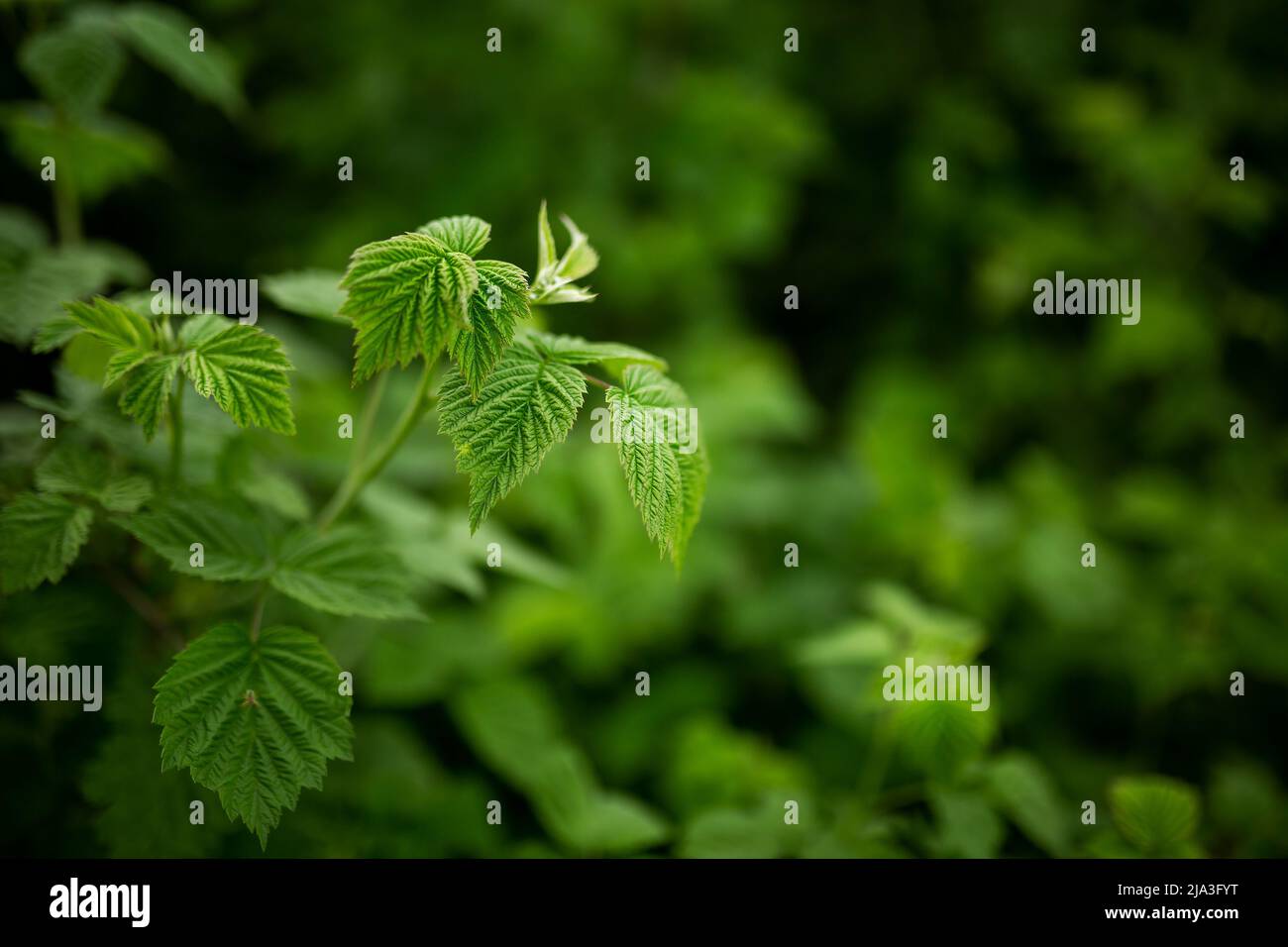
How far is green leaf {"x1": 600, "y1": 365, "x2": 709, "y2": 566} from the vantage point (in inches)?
→ 41.3

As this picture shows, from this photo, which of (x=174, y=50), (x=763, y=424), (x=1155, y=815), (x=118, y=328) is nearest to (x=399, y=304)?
(x=118, y=328)

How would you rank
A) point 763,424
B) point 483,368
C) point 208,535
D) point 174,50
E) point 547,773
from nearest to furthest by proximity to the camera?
1. point 483,368
2. point 208,535
3. point 174,50
4. point 547,773
5. point 763,424

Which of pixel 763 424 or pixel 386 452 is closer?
pixel 386 452

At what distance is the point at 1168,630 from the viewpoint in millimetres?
2584

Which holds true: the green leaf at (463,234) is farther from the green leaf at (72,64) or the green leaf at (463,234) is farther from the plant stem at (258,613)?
the green leaf at (72,64)

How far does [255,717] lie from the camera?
3.70 feet

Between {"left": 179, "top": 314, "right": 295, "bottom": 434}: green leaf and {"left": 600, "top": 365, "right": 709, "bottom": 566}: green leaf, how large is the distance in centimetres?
43

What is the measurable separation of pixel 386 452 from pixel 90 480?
45cm

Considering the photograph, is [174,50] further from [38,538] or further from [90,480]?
[38,538]

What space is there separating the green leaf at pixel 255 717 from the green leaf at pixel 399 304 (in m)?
0.43

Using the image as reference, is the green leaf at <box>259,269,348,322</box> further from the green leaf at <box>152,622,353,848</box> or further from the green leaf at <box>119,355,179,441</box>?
the green leaf at <box>152,622,353,848</box>

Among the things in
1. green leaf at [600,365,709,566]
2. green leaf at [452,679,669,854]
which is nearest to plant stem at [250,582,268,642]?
green leaf at [600,365,709,566]
